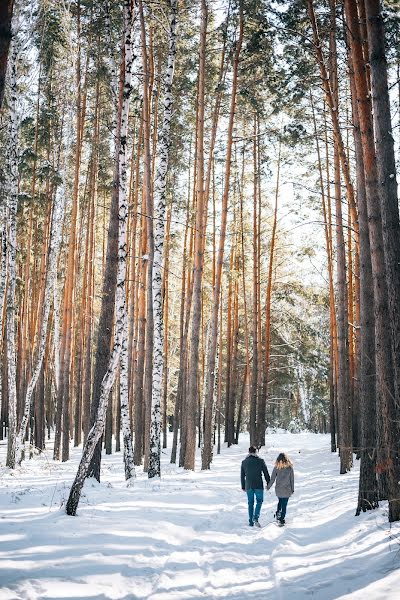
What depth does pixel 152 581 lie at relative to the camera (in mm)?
4777

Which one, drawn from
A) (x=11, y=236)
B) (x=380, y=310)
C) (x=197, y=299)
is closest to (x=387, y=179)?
(x=380, y=310)

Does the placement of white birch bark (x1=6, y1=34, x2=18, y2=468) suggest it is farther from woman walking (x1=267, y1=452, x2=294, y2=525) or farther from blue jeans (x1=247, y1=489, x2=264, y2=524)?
woman walking (x1=267, y1=452, x2=294, y2=525)

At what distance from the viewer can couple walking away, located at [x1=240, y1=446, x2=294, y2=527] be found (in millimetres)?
7816

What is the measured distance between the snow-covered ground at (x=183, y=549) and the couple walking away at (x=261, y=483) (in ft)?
0.97

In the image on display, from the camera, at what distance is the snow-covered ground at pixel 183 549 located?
4.48 meters

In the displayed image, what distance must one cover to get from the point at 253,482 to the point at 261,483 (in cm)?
14

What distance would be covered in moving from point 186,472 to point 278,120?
13.8m

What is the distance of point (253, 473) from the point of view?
8.23m

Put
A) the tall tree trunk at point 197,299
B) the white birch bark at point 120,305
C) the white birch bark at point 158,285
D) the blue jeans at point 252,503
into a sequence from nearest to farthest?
the white birch bark at point 120,305 < the blue jeans at point 252,503 < the white birch bark at point 158,285 < the tall tree trunk at point 197,299

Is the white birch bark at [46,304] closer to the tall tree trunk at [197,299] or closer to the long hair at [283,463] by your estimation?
the tall tree trunk at [197,299]

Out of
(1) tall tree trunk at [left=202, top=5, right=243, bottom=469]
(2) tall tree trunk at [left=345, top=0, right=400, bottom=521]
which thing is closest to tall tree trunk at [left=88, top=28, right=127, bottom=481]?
(1) tall tree trunk at [left=202, top=5, right=243, bottom=469]

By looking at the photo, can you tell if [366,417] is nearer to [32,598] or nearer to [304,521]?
[304,521]

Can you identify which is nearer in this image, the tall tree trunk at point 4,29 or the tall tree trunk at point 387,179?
the tall tree trunk at point 4,29

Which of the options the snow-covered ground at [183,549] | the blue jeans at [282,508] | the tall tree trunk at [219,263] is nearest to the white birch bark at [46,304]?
the snow-covered ground at [183,549]
